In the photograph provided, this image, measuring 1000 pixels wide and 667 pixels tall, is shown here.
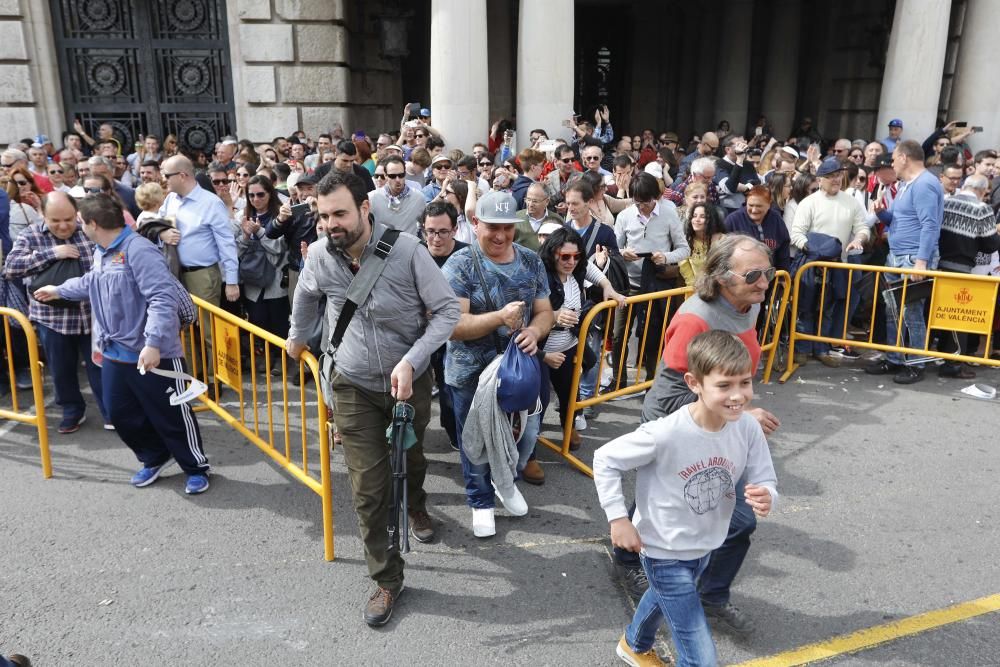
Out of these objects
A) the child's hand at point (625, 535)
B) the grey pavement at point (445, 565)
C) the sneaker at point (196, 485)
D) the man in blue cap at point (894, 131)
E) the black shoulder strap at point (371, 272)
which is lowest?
the grey pavement at point (445, 565)

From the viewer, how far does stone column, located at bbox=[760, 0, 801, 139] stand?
21.5 metres

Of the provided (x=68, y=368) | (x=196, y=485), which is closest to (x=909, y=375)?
(x=196, y=485)

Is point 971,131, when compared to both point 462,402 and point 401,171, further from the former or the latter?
point 462,402

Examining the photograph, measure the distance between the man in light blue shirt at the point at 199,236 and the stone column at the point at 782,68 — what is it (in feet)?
60.4

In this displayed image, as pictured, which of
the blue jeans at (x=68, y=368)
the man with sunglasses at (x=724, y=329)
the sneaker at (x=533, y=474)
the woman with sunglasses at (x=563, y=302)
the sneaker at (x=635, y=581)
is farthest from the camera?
the blue jeans at (x=68, y=368)

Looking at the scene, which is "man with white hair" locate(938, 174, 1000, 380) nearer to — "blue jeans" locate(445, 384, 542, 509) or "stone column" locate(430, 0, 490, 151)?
"blue jeans" locate(445, 384, 542, 509)

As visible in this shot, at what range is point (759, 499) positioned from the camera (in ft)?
→ 9.48

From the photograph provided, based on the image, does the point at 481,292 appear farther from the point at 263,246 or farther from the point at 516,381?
the point at 263,246

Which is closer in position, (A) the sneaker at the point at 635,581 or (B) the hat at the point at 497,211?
(A) the sneaker at the point at 635,581

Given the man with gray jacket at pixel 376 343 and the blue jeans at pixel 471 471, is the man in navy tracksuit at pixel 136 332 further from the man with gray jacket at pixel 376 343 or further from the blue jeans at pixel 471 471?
the blue jeans at pixel 471 471

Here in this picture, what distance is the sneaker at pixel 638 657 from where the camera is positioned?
3.37m

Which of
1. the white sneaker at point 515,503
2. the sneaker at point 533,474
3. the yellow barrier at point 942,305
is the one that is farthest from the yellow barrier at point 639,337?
the white sneaker at point 515,503

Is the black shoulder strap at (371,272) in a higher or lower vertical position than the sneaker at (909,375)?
higher

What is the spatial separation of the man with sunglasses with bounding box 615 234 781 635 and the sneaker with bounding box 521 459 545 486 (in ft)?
5.50
